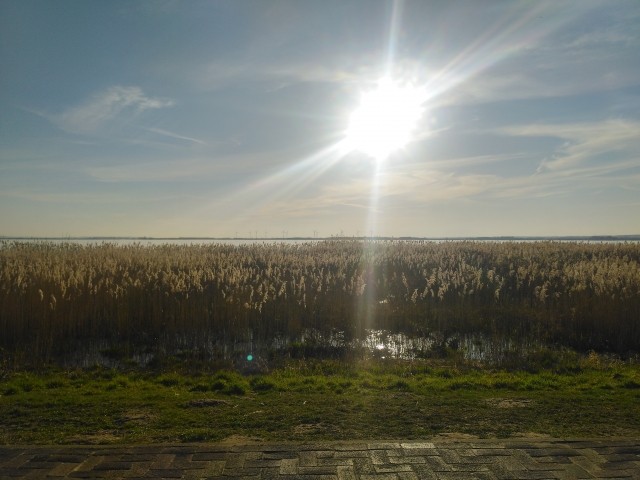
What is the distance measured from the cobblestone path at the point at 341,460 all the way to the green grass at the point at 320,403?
13.1 inches

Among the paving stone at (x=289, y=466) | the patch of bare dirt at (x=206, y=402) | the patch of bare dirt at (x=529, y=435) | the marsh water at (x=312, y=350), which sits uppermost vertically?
the paving stone at (x=289, y=466)

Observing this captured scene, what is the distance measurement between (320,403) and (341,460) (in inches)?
67.6

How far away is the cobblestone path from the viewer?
12.0 ft

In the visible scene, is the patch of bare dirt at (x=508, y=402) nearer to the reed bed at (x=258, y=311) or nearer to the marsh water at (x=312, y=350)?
the marsh water at (x=312, y=350)

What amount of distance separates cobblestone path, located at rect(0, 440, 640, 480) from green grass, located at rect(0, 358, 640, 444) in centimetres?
33

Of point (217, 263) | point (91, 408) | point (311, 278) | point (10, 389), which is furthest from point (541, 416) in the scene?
point (217, 263)

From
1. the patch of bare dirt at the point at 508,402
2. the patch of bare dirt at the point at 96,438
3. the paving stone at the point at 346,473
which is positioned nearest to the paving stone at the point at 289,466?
the paving stone at the point at 346,473

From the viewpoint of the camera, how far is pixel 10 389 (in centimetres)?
618

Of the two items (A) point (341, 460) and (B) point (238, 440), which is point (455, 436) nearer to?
(A) point (341, 460)

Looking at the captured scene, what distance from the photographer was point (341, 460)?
3.89m

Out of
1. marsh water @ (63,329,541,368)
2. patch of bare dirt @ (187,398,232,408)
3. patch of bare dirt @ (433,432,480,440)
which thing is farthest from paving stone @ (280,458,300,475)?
marsh water @ (63,329,541,368)

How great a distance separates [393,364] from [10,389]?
495 cm

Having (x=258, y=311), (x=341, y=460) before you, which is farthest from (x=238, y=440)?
(x=258, y=311)

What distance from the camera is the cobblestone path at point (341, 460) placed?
3.66 meters
